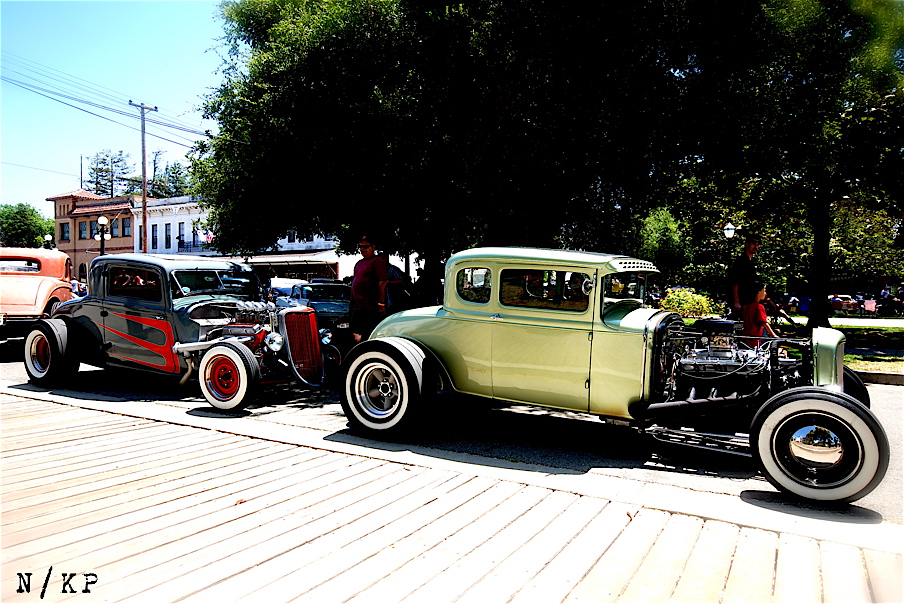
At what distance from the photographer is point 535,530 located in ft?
12.3

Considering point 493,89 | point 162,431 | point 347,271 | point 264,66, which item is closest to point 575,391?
point 162,431

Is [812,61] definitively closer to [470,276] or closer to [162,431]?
[470,276]

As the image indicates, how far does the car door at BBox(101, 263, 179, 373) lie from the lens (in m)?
8.06

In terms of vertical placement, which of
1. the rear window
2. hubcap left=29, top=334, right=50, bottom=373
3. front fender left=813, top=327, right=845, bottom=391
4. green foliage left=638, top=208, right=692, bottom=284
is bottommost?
hubcap left=29, top=334, right=50, bottom=373

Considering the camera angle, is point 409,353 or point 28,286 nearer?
point 409,353

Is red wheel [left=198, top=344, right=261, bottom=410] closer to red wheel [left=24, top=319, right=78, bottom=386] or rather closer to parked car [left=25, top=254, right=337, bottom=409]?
parked car [left=25, top=254, right=337, bottom=409]

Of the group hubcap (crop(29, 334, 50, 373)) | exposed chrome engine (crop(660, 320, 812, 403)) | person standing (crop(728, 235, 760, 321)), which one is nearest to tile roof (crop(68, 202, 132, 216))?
hubcap (crop(29, 334, 50, 373))

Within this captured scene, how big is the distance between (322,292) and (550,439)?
11887 millimetres

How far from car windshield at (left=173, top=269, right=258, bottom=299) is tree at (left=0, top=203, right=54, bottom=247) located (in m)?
74.1

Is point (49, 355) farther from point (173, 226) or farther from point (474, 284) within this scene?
point (173, 226)

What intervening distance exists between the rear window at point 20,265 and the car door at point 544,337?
12.8m

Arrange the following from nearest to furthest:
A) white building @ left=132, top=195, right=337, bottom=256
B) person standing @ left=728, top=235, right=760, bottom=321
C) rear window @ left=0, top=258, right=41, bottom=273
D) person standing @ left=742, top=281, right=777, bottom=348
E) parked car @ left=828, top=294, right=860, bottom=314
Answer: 1. person standing @ left=742, top=281, right=777, bottom=348
2. person standing @ left=728, top=235, right=760, bottom=321
3. rear window @ left=0, top=258, right=41, bottom=273
4. parked car @ left=828, top=294, right=860, bottom=314
5. white building @ left=132, top=195, right=337, bottom=256

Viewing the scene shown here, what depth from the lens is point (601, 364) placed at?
5375 mm

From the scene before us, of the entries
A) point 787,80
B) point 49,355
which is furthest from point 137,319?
point 787,80
